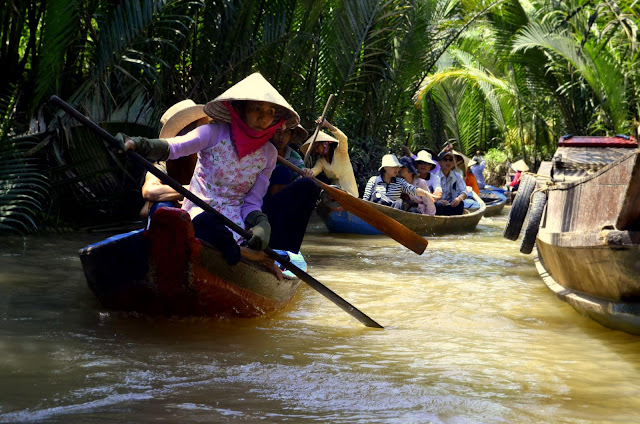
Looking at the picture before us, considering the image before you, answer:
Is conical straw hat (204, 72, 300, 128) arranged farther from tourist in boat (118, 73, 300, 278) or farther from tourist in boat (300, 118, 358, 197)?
tourist in boat (300, 118, 358, 197)

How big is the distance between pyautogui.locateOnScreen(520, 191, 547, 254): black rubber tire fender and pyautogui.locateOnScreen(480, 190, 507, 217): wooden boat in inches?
347

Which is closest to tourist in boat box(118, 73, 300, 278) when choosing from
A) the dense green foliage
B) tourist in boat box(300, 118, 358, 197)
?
the dense green foliage

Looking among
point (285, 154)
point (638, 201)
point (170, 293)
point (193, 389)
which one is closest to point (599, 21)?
point (285, 154)

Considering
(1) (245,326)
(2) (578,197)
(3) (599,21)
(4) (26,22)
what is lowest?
(1) (245,326)

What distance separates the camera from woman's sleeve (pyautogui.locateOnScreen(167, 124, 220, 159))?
4.44 metres

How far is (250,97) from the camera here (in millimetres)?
4516

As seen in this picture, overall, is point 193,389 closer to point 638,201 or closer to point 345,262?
point 638,201

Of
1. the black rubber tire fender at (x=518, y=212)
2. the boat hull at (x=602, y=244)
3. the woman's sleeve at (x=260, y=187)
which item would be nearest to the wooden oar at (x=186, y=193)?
the woman's sleeve at (x=260, y=187)

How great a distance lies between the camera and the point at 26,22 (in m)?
8.61

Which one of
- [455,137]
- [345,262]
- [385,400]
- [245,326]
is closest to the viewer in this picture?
[385,400]

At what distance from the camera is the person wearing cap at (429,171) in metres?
11.4

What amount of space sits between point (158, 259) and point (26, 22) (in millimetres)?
5276

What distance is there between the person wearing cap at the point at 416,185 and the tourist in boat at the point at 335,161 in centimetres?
82

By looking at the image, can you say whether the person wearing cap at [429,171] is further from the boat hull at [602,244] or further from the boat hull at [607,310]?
the boat hull at [607,310]
